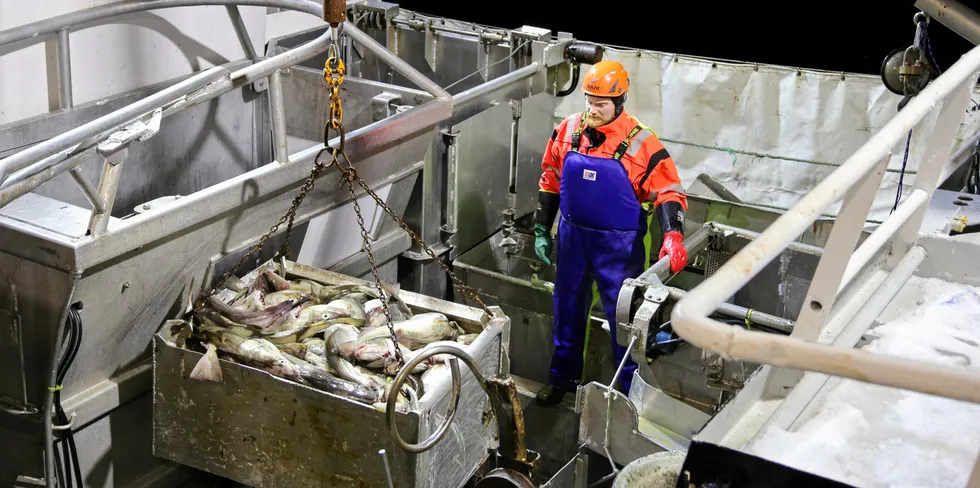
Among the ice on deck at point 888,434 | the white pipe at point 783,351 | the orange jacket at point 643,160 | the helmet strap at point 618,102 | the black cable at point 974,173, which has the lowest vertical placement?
the orange jacket at point 643,160

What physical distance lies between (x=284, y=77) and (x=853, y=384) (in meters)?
4.46

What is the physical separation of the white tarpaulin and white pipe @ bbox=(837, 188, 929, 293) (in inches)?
151

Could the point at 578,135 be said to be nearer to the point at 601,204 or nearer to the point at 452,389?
the point at 601,204

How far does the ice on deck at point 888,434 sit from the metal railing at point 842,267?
0.90 feet

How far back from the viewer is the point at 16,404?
4.00m

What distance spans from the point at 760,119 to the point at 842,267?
16.3ft

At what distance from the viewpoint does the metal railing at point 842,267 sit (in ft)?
4.97

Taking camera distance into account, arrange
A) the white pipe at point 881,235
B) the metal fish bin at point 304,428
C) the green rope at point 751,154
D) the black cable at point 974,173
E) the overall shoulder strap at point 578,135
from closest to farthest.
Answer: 1. the white pipe at point 881,235
2. the metal fish bin at point 304,428
3. the black cable at point 974,173
4. the overall shoulder strap at point 578,135
5. the green rope at point 751,154

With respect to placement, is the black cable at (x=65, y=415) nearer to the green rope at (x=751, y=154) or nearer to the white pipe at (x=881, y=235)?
the white pipe at (x=881, y=235)

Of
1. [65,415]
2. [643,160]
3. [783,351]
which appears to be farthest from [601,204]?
[783,351]

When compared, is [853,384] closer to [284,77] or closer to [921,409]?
[921,409]

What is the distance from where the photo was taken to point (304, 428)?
3848 mm

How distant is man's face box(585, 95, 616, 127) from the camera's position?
567 cm

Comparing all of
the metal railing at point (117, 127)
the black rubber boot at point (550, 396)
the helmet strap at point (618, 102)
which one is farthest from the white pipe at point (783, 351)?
the black rubber boot at point (550, 396)
